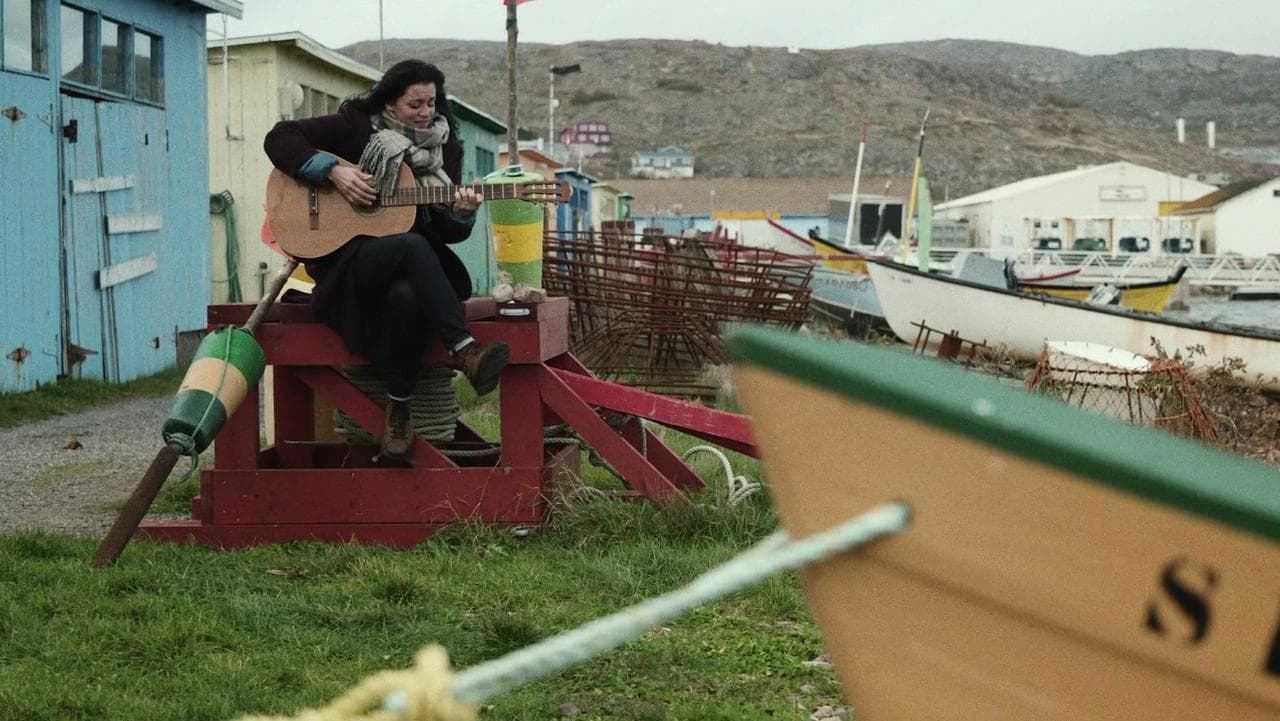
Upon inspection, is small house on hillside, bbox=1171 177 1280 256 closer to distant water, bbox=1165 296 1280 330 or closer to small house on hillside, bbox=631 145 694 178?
distant water, bbox=1165 296 1280 330

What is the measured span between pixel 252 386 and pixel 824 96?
162m

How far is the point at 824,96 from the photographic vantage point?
164375mm

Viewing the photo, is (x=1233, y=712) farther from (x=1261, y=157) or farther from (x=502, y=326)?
→ (x=1261, y=157)

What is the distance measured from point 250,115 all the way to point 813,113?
464 feet

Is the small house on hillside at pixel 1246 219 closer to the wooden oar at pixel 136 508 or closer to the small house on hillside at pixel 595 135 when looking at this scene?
the wooden oar at pixel 136 508

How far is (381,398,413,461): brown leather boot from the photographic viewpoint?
19.9 ft

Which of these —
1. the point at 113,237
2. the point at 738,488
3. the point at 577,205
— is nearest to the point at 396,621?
the point at 738,488

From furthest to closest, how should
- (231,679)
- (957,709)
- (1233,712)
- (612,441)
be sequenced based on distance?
(612,441) → (231,679) → (957,709) → (1233,712)

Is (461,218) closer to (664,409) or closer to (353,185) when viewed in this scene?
(353,185)

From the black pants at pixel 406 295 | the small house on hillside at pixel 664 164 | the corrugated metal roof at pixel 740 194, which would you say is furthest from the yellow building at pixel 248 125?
the small house on hillside at pixel 664 164

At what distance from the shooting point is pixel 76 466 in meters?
8.49

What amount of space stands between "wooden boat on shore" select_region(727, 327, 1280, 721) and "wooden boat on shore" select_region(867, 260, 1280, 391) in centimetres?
1311

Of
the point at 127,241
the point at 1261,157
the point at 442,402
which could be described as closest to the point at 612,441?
the point at 442,402

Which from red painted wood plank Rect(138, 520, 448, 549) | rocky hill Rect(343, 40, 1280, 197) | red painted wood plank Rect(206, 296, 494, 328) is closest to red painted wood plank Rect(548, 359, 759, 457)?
red painted wood plank Rect(206, 296, 494, 328)
